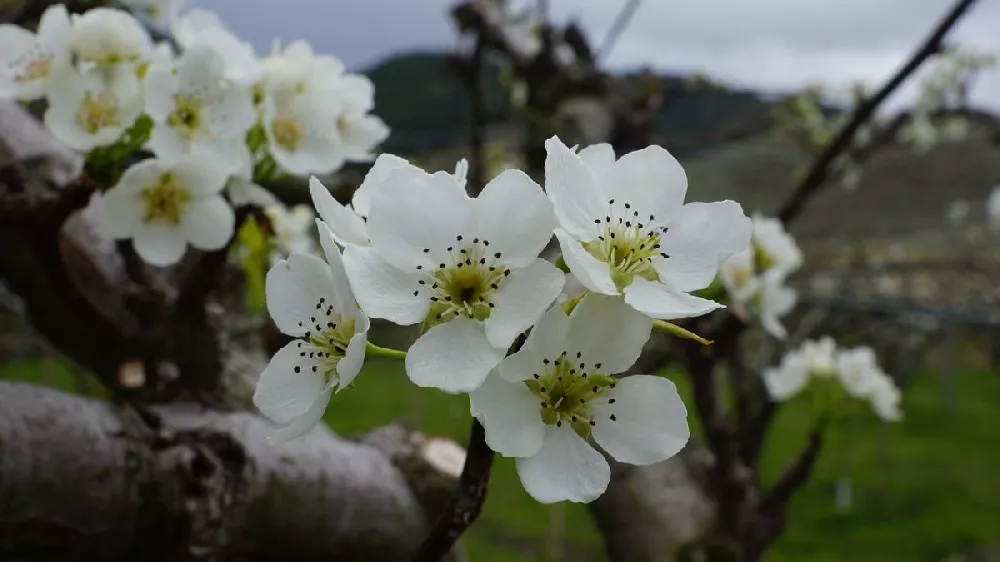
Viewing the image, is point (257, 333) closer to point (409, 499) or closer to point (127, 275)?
point (127, 275)

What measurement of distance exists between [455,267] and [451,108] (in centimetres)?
291

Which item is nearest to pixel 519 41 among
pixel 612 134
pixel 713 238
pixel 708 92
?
pixel 612 134

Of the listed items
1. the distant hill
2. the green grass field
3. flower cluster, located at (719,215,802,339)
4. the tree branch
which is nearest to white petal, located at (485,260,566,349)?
flower cluster, located at (719,215,802,339)

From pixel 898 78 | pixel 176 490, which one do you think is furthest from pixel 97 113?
pixel 898 78

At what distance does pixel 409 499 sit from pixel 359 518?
6 centimetres

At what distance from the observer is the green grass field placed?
2.30m

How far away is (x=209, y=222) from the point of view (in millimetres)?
622

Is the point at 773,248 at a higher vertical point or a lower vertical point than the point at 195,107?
lower

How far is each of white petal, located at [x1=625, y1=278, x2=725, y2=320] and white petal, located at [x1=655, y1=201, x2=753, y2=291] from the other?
2 centimetres

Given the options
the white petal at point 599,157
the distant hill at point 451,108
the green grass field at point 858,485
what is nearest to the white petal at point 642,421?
the white petal at point 599,157

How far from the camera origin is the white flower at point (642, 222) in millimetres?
349

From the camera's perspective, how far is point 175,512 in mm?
572

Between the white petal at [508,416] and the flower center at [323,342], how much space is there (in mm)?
87

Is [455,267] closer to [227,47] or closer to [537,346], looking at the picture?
[537,346]
